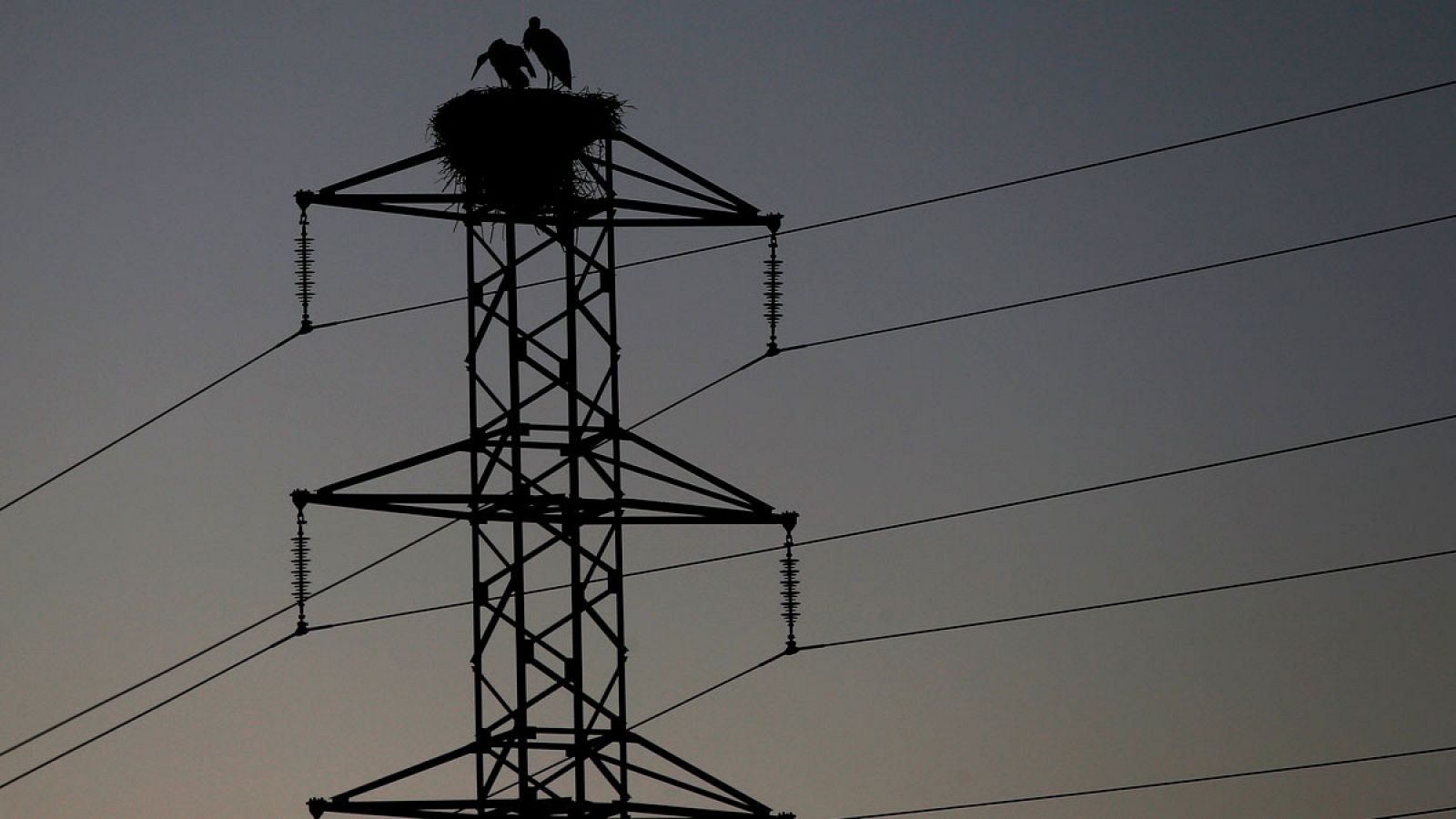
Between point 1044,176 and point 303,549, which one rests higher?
point 1044,176

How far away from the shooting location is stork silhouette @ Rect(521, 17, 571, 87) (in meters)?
34.3

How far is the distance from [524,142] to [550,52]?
1.39 meters

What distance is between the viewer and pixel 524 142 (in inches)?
1312

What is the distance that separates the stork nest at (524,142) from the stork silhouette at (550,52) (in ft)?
2.95

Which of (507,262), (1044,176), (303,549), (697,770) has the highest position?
(1044,176)

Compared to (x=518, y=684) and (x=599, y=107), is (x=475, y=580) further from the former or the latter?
(x=599, y=107)

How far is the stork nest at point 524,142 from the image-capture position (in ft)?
109

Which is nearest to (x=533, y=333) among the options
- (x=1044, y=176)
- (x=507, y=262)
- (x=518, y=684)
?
(x=507, y=262)

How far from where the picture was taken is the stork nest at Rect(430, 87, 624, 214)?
33281mm

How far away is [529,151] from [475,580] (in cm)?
A: 382

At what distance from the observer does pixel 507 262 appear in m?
32.6

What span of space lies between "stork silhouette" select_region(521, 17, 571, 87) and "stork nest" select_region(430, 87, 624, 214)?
900 mm

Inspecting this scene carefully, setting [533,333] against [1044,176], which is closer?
[533,333]

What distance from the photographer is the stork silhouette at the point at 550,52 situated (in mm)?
34344
